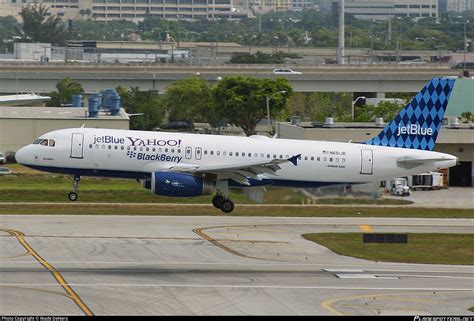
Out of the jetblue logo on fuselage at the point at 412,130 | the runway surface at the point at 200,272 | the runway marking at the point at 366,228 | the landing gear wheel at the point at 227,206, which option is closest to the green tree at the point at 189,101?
the jetblue logo on fuselage at the point at 412,130

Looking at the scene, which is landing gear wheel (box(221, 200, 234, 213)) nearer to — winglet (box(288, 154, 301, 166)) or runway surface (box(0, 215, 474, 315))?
runway surface (box(0, 215, 474, 315))

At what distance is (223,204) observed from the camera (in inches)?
2667

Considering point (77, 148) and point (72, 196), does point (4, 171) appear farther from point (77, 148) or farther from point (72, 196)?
point (77, 148)

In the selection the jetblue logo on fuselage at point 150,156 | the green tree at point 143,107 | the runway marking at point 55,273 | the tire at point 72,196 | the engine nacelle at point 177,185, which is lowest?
the green tree at point 143,107

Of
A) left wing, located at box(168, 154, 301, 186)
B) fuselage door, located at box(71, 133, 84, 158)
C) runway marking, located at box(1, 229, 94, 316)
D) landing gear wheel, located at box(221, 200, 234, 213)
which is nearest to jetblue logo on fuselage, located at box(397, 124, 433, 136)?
left wing, located at box(168, 154, 301, 186)

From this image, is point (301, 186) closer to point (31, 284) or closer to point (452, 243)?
point (452, 243)

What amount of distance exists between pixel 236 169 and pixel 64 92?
10360 cm

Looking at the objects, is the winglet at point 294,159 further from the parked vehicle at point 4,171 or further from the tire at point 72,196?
the parked vehicle at point 4,171

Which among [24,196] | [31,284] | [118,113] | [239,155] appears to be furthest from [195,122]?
[31,284]

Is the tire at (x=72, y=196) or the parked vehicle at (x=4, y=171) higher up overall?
the tire at (x=72, y=196)

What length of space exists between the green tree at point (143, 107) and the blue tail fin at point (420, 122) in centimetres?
7780

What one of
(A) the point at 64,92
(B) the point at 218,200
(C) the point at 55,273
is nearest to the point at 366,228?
(B) the point at 218,200

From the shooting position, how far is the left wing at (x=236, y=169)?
212 ft

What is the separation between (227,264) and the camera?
51906mm
